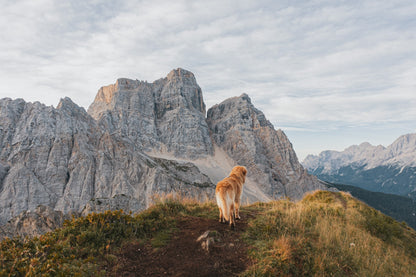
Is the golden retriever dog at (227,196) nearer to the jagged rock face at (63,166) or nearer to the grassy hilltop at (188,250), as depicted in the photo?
the grassy hilltop at (188,250)

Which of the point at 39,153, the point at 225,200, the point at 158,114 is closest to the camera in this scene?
the point at 225,200

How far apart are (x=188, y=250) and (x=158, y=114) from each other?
495 ft

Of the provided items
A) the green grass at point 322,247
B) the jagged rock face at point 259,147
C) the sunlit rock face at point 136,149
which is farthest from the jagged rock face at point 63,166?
the green grass at point 322,247

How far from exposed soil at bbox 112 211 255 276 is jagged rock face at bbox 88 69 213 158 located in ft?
414

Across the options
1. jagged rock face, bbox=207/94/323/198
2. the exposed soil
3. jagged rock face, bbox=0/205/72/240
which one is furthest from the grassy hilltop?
jagged rock face, bbox=207/94/323/198

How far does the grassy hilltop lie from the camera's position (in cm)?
512

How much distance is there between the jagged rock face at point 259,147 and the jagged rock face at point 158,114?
1414 centimetres

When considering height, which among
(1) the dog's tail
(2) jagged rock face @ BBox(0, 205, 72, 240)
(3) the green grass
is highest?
(1) the dog's tail

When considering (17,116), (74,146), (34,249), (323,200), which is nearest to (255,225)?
(34,249)

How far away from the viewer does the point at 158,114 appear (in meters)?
153

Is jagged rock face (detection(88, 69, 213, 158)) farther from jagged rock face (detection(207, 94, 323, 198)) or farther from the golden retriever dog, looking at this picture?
the golden retriever dog

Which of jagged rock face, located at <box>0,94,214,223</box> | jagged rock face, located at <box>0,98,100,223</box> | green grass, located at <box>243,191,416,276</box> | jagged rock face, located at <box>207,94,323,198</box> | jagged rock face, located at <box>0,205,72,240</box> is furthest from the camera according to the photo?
jagged rock face, located at <box>207,94,323,198</box>

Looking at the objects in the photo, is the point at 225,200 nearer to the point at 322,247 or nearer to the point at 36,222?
the point at 322,247

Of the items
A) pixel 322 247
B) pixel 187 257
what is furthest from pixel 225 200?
pixel 322 247
